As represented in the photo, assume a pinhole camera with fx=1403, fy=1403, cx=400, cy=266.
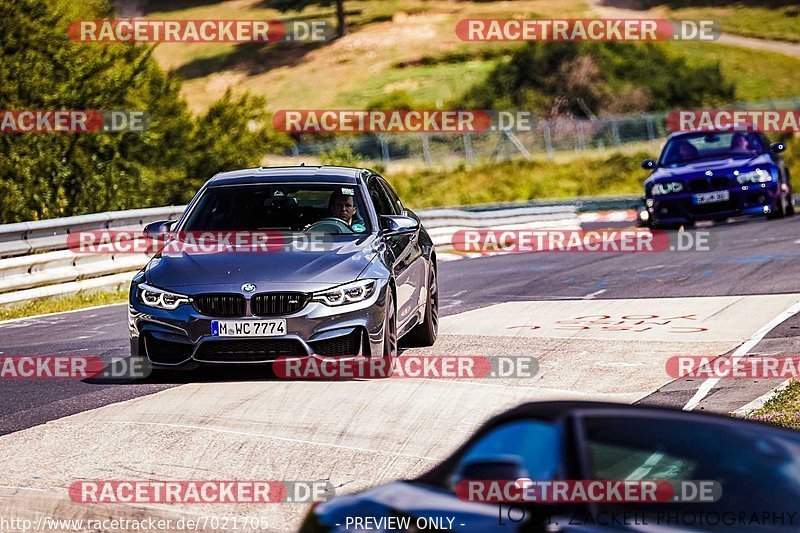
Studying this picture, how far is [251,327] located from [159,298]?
0.74 m

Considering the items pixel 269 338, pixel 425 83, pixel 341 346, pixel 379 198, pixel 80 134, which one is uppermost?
pixel 379 198

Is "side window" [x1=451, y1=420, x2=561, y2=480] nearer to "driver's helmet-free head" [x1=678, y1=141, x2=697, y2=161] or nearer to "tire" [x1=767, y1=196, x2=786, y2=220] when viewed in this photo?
"driver's helmet-free head" [x1=678, y1=141, x2=697, y2=161]

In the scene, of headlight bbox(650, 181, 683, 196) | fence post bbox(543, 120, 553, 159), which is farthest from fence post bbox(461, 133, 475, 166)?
headlight bbox(650, 181, 683, 196)

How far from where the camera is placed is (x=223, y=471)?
797 cm

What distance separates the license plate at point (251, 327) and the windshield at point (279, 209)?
1.24 metres

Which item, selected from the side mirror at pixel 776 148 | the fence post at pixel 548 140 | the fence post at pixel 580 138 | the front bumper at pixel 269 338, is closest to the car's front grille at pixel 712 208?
the side mirror at pixel 776 148

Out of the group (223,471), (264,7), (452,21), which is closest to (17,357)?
(223,471)

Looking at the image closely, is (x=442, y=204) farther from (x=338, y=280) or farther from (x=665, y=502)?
(x=665, y=502)

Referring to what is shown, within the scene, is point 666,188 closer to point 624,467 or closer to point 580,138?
point 624,467

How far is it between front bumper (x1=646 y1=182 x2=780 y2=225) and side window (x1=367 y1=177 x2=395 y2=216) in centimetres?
1176

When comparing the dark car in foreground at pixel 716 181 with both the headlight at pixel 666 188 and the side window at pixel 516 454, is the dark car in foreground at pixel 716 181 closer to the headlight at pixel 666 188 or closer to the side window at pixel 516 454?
the headlight at pixel 666 188

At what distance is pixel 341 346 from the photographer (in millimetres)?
10125

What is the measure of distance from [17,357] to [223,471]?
5331 millimetres

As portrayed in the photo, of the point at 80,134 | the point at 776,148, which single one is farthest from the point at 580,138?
the point at 80,134
